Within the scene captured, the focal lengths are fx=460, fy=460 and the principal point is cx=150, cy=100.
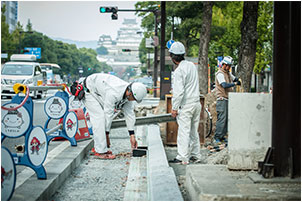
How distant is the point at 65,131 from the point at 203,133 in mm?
2835

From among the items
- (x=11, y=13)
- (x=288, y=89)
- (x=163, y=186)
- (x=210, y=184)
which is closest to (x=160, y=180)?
(x=163, y=186)

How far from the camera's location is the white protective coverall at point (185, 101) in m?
6.67

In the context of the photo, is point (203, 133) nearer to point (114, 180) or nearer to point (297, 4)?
point (114, 180)

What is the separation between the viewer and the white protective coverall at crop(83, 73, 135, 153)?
7.15 metres

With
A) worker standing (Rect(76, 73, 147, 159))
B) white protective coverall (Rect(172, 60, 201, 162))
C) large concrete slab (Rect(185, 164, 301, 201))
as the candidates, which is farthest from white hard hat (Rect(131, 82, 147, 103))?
large concrete slab (Rect(185, 164, 301, 201))

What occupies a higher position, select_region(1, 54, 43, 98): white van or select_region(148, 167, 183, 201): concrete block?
select_region(1, 54, 43, 98): white van

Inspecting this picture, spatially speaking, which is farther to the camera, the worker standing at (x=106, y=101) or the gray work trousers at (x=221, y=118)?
the gray work trousers at (x=221, y=118)

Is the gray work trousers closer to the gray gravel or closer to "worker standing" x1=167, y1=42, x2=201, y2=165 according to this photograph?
the gray gravel

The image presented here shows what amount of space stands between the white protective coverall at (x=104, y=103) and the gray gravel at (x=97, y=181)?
0.41 metres

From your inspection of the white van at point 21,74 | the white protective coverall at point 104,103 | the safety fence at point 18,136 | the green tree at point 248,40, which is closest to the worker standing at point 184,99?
the white protective coverall at point 104,103

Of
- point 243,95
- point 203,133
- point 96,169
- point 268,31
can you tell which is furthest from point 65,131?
point 268,31

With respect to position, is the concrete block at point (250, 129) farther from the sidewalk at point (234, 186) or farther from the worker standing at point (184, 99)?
the worker standing at point (184, 99)

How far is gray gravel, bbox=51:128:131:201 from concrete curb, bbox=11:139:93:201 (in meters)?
0.10

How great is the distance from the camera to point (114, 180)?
616 cm
